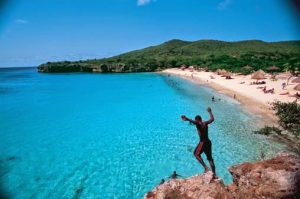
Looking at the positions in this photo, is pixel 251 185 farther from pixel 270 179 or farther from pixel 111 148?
pixel 111 148

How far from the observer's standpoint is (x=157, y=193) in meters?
6.23

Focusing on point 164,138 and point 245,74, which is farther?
point 245,74

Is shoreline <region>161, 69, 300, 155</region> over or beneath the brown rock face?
beneath

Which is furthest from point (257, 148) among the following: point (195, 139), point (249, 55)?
point (249, 55)

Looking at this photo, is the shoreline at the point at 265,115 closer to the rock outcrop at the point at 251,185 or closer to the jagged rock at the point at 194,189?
the rock outcrop at the point at 251,185

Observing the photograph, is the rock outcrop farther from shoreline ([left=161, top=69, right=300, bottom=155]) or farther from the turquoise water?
shoreline ([left=161, top=69, right=300, bottom=155])

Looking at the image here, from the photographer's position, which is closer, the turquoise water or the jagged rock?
the jagged rock

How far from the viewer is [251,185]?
242 inches

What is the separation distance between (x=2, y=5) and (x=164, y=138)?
14.6m

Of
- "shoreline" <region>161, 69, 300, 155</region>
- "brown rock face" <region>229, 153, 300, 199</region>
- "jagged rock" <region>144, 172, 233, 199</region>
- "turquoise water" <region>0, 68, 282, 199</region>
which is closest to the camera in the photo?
"brown rock face" <region>229, 153, 300, 199</region>

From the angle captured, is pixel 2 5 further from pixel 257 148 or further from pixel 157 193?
pixel 257 148

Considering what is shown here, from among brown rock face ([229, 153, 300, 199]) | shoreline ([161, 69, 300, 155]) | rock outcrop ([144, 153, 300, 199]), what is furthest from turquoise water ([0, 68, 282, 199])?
brown rock face ([229, 153, 300, 199])

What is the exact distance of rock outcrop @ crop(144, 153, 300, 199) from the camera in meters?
5.73

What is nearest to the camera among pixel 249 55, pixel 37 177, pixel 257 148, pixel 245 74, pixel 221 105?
pixel 37 177
